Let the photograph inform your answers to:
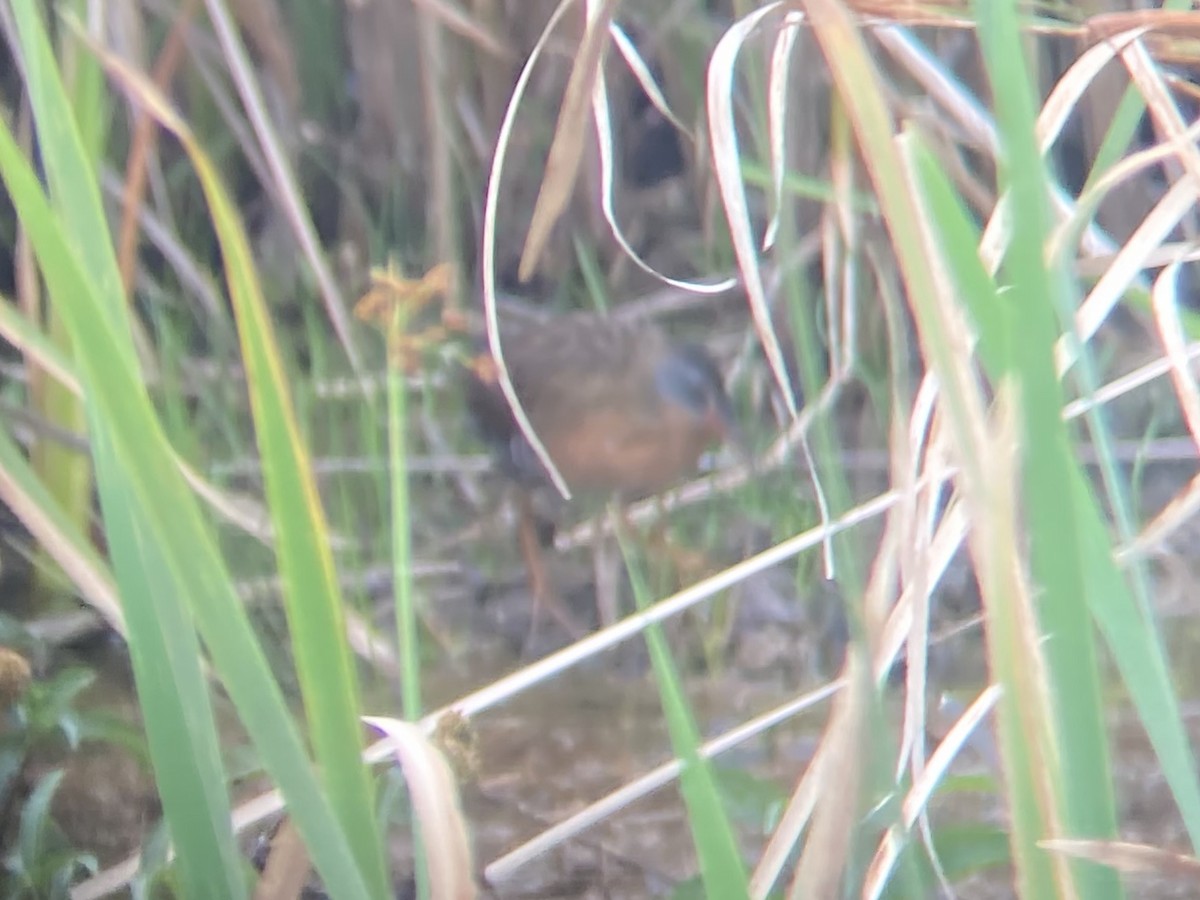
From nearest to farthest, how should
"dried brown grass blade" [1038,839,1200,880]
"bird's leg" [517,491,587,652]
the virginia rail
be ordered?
"dried brown grass blade" [1038,839,1200,880], "bird's leg" [517,491,587,652], the virginia rail

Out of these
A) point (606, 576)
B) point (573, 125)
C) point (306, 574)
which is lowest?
point (606, 576)

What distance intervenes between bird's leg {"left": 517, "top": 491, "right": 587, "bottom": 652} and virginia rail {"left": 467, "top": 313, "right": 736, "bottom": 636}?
3 cm

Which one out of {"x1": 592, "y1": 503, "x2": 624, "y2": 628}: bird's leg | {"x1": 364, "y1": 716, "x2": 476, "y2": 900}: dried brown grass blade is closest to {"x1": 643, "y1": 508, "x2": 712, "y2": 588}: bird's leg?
{"x1": 592, "y1": 503, "x2": 624, "y2": 628}: bird's leg

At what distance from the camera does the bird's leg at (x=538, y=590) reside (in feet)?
4.69

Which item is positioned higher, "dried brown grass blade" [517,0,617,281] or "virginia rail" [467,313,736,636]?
"dried brown grass blade" [517,0,617,281]

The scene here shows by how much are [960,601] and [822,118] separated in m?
0.65

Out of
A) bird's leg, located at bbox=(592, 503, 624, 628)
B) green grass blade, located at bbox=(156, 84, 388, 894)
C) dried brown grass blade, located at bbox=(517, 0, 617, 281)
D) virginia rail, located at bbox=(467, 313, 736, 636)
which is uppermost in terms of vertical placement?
dried brown grass blade, located at bbox=(517, 0, 617, 281)

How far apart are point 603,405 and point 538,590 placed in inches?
18.5

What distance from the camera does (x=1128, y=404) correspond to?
1.81 meters

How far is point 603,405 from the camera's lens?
1.91 m

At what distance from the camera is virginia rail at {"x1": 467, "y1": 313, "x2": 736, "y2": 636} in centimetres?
172

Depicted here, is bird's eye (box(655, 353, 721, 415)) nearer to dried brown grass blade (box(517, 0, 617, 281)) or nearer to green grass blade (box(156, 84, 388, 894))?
dried brown grass blade (box(517, 0, 617, 281))

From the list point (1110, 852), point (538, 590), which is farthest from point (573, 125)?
point (538, 590)

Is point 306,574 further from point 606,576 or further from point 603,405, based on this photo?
point 603,405
